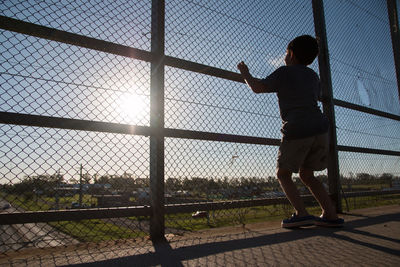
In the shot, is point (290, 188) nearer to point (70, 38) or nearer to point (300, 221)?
point (300, 221)

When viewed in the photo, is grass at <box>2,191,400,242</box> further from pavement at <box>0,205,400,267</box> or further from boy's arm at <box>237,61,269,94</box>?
boy's arm at <box>237,61,269,94</box>

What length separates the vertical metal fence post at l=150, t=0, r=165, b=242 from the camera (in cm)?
209

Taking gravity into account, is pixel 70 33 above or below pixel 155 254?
above

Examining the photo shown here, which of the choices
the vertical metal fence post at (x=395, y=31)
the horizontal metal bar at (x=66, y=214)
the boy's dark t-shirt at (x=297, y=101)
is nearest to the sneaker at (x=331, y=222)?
the boy's dark t-shirt at (x=297, y=101)

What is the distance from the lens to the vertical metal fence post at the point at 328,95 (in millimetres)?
3609

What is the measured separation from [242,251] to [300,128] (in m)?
1.00

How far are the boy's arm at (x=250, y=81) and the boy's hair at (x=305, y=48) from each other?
46 centimetres

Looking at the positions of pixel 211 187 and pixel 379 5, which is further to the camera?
pixel 379 5

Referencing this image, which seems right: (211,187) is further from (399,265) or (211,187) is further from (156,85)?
(399,265)

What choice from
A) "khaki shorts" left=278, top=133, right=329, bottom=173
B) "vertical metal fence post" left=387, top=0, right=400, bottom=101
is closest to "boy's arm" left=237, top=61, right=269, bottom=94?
"khaki shorts" left=278, top=133, right=329, bottom=173

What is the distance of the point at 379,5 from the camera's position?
5.32m

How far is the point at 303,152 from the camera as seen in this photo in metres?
2.14

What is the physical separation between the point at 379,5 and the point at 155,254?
6.07m

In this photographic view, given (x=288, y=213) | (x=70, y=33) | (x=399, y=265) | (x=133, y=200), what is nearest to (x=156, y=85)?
(x=70, y=33)
